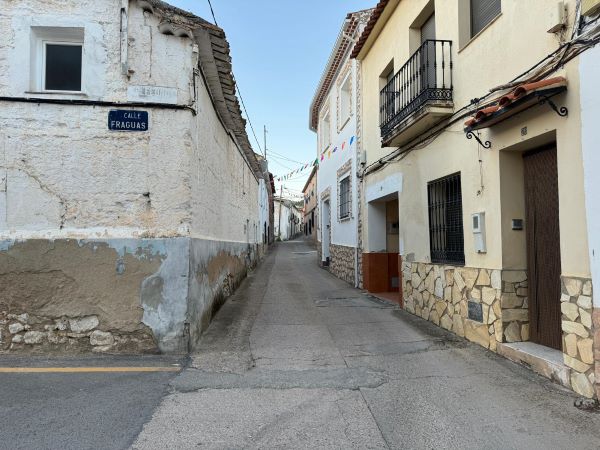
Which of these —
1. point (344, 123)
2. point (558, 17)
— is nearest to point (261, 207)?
point (344, 123)

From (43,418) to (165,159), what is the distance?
2.98 meters

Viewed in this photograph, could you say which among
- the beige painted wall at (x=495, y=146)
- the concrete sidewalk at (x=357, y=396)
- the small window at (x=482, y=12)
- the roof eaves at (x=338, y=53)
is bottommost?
the concrete sidewalk at (x=357, y=396)

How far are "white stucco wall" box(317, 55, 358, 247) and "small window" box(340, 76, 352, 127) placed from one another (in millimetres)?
179

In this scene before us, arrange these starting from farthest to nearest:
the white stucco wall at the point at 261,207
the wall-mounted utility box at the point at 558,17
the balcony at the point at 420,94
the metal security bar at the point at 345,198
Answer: the white stucco wall at the point at 261,207 → the metal security bar at the point at 345,198 → the balcony at the point at 420,94 → the wall-mounted utility box at the point at 558,17

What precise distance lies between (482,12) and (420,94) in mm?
1303

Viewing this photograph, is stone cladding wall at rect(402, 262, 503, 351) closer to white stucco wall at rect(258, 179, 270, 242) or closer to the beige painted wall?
the beige painted wall

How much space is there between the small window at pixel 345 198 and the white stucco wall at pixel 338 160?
231 mm

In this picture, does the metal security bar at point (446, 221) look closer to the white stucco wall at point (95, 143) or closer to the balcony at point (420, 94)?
the balcony at point (420, 94)

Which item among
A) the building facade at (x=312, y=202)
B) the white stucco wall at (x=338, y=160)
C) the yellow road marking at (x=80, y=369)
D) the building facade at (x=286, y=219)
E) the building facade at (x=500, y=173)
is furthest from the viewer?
the building facade at (x=286, y=219)

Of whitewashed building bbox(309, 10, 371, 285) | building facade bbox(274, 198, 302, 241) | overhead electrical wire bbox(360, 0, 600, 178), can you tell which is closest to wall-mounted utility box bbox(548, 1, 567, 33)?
overhead electrical wire bbox(360, 0, 600, 178)

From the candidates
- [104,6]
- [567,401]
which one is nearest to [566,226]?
[567,401]

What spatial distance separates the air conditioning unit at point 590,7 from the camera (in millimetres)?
3715

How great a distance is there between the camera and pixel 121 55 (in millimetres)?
5316

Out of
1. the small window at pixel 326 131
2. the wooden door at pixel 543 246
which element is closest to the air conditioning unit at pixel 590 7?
the wooden door at pixel 543 246
